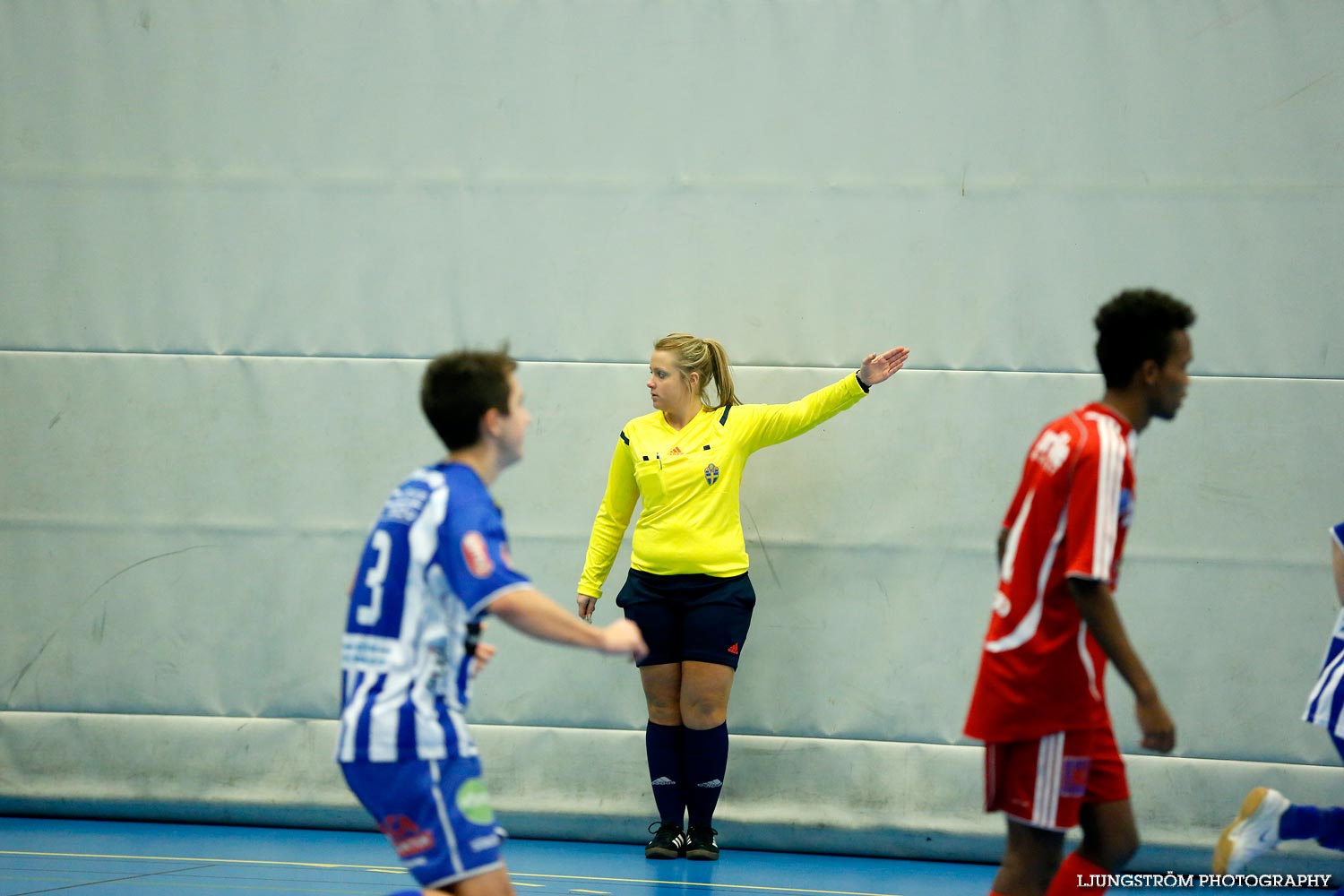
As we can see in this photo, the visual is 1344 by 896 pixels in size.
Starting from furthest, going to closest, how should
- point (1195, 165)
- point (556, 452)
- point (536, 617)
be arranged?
point (556, 452), point (1195, 165), point (536, 617)

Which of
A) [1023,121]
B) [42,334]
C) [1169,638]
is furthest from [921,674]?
[42,334]

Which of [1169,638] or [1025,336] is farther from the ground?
[1025,336]

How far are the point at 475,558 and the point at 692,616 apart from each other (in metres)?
2.53

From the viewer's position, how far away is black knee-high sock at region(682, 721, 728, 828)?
4.84m

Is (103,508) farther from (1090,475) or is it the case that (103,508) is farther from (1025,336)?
(1090,475)

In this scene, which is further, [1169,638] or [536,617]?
[1169,638]

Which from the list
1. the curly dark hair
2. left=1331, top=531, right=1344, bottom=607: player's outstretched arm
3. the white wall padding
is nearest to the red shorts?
the curly dark hair

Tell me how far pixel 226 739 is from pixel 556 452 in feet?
6.30

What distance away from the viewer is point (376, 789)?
96.0 inches

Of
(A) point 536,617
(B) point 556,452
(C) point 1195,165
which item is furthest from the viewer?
(B) point 556,452

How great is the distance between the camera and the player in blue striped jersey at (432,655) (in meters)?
2.41

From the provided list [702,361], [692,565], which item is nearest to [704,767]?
[692,565]

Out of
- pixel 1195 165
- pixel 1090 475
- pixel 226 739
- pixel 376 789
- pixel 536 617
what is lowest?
pixel 226 739

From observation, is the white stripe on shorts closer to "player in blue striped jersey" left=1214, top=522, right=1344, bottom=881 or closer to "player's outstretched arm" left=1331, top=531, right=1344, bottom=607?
"player in blue striped jersey" left=1214, top=522, right=1344, bottom=881
